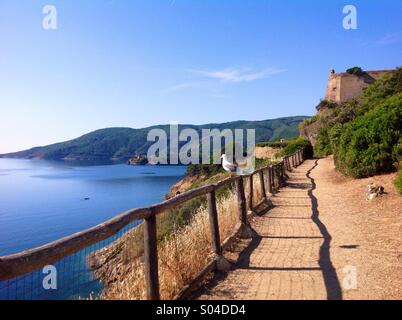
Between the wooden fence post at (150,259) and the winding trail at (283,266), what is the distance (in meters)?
0.97

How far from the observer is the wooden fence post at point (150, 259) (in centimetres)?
411

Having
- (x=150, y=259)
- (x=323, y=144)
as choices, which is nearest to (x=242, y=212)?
(x=150, y=259)

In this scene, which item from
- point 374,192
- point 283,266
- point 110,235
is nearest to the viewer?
point 110,235

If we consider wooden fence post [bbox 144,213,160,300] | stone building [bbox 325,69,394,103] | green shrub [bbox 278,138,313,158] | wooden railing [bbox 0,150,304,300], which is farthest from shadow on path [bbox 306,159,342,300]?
stone building [bbox 325,69,394,103]

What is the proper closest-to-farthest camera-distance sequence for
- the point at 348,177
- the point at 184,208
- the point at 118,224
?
the point at 118,224 → the point at 184,208 → the point at 348,177

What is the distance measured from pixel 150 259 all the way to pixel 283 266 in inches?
107

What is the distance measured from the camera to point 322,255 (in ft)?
21.7

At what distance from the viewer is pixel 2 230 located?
37.2 m

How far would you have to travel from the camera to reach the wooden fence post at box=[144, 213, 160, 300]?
4.11 meters

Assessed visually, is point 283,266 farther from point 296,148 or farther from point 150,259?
point 296,148

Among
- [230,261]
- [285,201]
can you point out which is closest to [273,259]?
[230,261]
